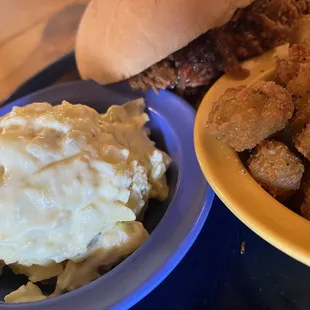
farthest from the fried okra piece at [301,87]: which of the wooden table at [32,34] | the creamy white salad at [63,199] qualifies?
the wooden table at [32,34]

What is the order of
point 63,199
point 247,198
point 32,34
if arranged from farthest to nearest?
point 32,34, point 63,199, point 247,198

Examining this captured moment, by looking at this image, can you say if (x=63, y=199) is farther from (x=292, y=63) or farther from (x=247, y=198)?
(x=292, y=63)

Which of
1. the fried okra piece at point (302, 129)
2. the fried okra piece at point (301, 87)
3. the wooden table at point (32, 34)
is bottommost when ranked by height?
the wooden table at point (32, 34)

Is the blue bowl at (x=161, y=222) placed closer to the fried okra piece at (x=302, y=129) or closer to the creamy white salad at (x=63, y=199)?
the creamy white salad at (x=63, y=199)

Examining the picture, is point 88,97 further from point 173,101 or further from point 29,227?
point 29,227

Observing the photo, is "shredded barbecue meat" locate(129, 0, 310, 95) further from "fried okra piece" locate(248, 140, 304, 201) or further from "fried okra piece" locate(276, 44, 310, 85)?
"fried okra piece" locate(248, 140, 304, 201)

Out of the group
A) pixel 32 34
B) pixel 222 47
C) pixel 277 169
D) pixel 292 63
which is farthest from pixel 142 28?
pixel 32 34
